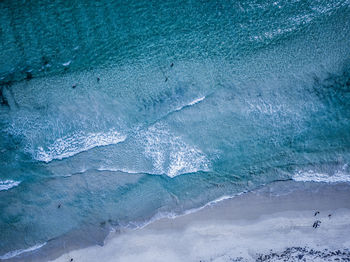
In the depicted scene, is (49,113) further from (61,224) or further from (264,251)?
(264,251)

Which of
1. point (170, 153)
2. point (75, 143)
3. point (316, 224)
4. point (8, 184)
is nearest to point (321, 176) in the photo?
point (316, 224)

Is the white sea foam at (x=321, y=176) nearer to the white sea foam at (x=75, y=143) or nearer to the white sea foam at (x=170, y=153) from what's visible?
the white sea foam at (x=170, y=153)

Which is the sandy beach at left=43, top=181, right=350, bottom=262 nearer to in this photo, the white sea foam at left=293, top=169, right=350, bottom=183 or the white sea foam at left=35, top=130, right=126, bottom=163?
the white sea foam at left=293, top=169, right=350, bottom=183

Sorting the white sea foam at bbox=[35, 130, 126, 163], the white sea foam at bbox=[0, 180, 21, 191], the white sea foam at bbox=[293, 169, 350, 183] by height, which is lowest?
the white sea foam at bbox=[293, 169, 350, 183]

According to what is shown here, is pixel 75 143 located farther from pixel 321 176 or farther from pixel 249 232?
pixel 321 176

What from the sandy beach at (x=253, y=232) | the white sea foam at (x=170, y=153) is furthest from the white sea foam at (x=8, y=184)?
the white sea foam at (x=170, y=153)

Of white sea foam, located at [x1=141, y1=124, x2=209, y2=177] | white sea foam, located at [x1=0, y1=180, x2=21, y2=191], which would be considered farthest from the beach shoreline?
white sea foam, located at [x1=0, y1=180, x2=21, y2=191]
